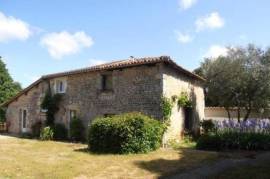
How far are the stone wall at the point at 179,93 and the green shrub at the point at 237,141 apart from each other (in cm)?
251

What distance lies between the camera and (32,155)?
540 inches

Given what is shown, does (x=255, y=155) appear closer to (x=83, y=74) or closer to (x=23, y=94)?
(x=83, y=74)

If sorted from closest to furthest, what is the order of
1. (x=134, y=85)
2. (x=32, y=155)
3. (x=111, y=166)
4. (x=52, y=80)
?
(x=111, y=166) < (x=32, y=155) < (x=134, y=85) < (x=52, y=80)

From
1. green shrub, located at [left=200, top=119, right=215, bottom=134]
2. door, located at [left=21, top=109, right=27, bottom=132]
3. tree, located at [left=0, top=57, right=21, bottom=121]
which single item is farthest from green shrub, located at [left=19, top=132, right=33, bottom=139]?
tree, located at [left=0, top=57, right=21, bottom=121]

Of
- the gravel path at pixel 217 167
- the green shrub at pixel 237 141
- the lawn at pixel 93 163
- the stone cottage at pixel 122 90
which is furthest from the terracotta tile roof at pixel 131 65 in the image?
the gravel path at pixel 217 167

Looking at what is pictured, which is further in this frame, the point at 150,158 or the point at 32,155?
the point at 32,155

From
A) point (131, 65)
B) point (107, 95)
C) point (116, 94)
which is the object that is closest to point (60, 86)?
point (107, 95)

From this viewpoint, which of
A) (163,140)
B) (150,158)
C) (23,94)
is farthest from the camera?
(23,94)

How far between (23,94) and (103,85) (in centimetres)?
954

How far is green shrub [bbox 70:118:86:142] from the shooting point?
2031cm

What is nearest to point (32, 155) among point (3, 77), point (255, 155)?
point (255, 155)

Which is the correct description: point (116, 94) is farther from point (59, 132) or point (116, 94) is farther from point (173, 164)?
point (173, 164)

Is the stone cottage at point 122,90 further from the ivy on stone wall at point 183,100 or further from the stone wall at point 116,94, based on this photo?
the ivy on stone wall at point 183,100

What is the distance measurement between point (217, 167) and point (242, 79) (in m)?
11.1
